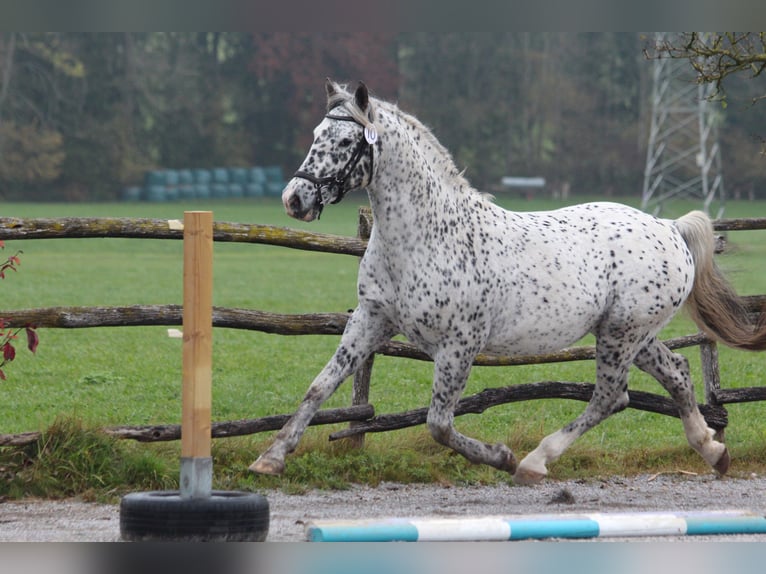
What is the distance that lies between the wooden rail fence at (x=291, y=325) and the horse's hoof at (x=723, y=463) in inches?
20.8

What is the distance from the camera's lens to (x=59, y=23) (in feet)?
16.9

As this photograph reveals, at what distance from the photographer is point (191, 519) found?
4.71m

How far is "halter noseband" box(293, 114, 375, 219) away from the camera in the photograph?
17.3ft

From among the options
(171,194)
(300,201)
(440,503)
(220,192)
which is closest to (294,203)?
(300,201)

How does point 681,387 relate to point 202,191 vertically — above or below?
above

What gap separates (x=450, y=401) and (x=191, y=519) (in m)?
1.52

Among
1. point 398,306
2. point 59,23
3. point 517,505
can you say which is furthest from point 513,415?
point 59,23

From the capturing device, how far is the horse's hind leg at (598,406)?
608 centimetres

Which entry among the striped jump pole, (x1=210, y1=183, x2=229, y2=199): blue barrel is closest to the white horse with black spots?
the striped jump pole

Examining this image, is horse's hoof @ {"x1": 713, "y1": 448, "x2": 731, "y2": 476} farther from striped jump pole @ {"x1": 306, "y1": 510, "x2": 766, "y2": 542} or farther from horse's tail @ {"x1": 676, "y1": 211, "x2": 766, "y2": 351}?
striped jump pole @ {"x1": 306, "y1": 510, "x2": 766, "y2": 542}

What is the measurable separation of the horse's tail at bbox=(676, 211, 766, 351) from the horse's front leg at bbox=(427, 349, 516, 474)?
1.55 metres

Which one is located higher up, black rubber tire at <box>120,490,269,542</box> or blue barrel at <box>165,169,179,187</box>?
black rubber tire at <box>120,490,269,542</box>

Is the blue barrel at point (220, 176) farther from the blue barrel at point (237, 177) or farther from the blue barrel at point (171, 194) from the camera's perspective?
the blue barrel at point (171, 194)

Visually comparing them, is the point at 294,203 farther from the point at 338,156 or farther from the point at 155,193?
the point at 155,193
